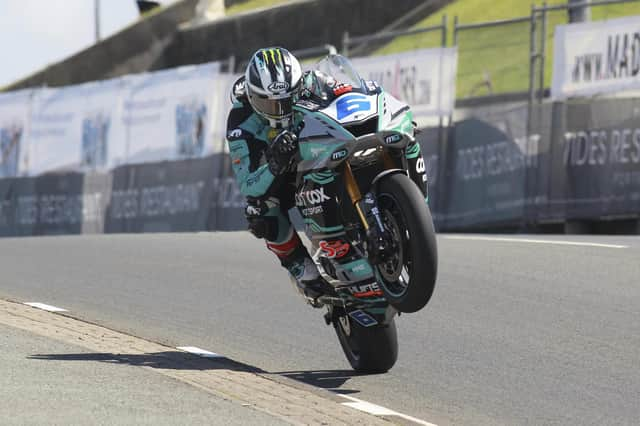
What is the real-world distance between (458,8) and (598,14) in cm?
1529

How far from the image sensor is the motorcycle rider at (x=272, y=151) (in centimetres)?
756

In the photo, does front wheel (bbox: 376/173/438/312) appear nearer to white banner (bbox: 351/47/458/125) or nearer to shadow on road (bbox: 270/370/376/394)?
shadow on road (bbox: 270/370/376/394)

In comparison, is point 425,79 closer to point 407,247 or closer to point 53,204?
point 53,204

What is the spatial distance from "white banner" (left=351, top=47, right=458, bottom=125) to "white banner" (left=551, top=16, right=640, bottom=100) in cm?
186

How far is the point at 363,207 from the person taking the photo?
722 centimetres

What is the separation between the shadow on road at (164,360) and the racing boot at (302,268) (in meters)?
0.56

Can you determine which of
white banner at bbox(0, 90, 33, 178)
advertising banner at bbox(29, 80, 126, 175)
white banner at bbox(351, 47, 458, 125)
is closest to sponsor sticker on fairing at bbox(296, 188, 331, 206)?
white banner at bbox(351, 47, 458, 125)

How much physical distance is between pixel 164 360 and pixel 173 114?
1426cm

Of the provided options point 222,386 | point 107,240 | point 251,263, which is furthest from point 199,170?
point 222,386

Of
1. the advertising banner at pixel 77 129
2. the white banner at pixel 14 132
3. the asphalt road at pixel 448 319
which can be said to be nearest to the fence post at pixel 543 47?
the asphalt road at pixel 448 319

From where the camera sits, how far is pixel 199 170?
70.4 feet

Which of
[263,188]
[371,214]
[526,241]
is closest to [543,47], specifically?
[526,241]

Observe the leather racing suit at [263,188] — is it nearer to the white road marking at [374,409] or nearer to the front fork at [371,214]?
the front fork at [371,214]

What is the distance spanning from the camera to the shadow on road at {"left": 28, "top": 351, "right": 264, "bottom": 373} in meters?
7.57
